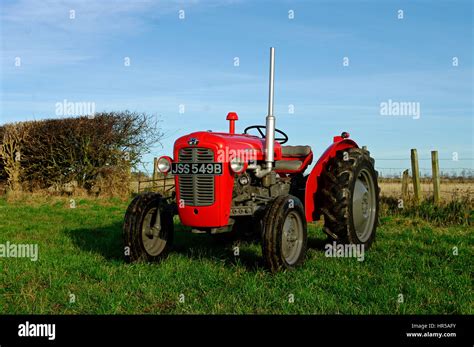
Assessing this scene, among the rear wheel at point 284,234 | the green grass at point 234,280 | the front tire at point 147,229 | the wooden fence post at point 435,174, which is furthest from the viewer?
the wooden fence post at point 435,174

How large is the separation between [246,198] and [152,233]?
1213 millimetres

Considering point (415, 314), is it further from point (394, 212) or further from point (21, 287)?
point (394, 212)

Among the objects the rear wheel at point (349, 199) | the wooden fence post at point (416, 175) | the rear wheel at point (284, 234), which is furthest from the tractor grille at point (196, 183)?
the wooden fence post at point (416, 175)

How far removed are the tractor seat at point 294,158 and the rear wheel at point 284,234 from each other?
990mm

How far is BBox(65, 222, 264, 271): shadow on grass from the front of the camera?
6.25m

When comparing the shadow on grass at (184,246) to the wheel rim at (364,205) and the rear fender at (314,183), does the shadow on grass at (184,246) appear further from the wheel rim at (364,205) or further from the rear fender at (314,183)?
the wheel rim at (364,205)

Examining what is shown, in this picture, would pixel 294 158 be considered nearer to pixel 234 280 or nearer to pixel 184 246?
pixel 184 246

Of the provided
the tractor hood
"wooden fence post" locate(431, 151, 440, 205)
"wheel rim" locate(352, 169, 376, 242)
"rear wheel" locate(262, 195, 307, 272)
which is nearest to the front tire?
the tractor hood

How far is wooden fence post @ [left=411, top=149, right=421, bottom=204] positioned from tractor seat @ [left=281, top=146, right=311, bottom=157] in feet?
15.7

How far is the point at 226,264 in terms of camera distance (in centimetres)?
598

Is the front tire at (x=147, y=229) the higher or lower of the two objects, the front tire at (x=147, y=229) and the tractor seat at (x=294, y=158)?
the lower

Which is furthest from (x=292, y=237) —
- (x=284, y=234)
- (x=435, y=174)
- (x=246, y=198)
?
(x=435, y=174)

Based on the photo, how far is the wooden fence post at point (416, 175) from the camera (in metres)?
11.3

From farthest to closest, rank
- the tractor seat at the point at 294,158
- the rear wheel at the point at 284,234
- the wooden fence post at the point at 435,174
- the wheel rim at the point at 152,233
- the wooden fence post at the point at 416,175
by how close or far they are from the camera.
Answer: the wooden fence post at the point at 416,175, the wooden fence post at the point at 435,174, the tractor seat at the point at 294,158, the wheel rim at the point at 152,233, the rear wheel at the point at 284,234
